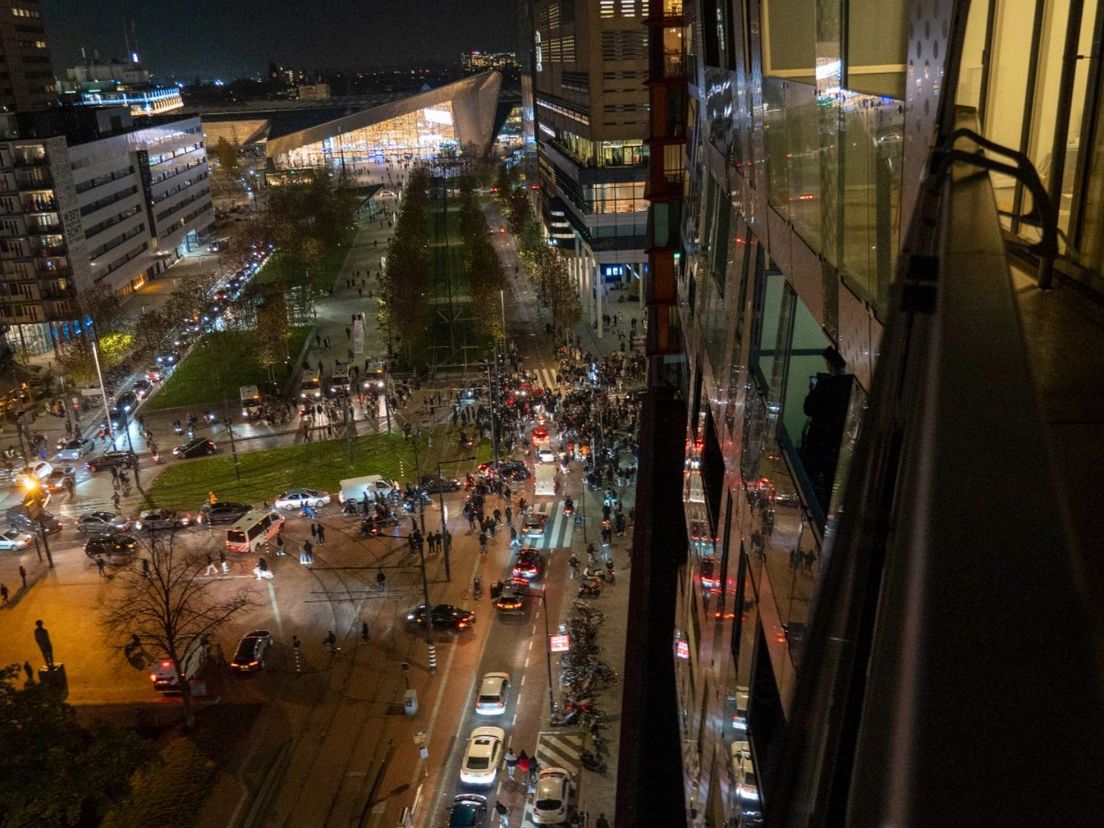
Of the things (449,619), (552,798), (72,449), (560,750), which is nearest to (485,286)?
(72,449)

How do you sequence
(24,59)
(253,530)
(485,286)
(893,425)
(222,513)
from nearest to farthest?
(893,425)
(253,530)
(222,513)
(485,286)
(24,59)

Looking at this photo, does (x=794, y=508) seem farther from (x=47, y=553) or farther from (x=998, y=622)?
(x=47, y=553)

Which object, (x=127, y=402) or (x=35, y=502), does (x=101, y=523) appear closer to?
(x=35, y=502)

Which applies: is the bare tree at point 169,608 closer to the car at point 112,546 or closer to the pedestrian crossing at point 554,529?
the car at point 112,546

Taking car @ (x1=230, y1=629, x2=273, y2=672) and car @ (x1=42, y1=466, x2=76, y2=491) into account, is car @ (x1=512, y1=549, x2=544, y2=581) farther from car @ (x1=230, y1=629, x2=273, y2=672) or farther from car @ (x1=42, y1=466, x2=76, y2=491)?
car @ (x1=42, y1=466, x2=76, y2=491)

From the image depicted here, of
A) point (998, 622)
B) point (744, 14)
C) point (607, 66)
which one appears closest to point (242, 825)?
point (744, 14)

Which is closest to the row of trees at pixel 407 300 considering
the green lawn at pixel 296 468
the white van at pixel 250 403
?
the white van at pixel 250 403

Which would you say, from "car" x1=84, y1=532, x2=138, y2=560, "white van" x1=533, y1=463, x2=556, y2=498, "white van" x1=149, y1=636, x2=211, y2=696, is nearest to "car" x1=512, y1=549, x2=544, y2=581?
"white van" x1=533, y1=463, x2=556, y2=498
